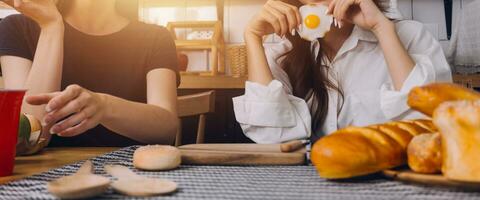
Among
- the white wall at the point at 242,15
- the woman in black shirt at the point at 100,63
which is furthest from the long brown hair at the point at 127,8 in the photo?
the white wall at the point at 242,15

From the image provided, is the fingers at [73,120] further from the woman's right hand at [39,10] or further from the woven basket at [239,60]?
the woven basket at [239,60]

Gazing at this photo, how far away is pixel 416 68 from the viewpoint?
1.20 m

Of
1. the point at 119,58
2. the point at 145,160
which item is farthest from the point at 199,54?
the point at 145,160

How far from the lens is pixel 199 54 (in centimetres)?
329

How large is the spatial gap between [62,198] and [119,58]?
997 mm

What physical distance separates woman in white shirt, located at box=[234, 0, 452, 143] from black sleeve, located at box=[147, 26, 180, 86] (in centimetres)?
28

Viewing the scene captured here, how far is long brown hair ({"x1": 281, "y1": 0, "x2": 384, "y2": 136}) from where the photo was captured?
4.49ft

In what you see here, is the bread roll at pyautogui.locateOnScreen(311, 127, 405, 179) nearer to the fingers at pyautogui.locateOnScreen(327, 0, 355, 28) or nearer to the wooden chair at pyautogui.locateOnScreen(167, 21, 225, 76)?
the fingers at pyautogui.locateOnScreen(327, 0, 355, 28)

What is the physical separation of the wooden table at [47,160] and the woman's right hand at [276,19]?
21.3 inches

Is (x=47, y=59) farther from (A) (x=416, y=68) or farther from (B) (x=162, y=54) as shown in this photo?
(A) (x=416, y=68)

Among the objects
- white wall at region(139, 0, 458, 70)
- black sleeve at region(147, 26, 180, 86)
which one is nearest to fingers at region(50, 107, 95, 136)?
black sleeve at region(147, 26, 180, 86)

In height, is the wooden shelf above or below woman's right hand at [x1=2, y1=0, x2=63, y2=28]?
below

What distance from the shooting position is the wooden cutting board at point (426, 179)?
54cm

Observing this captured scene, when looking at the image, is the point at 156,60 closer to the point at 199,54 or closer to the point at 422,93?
the point at 422,93
